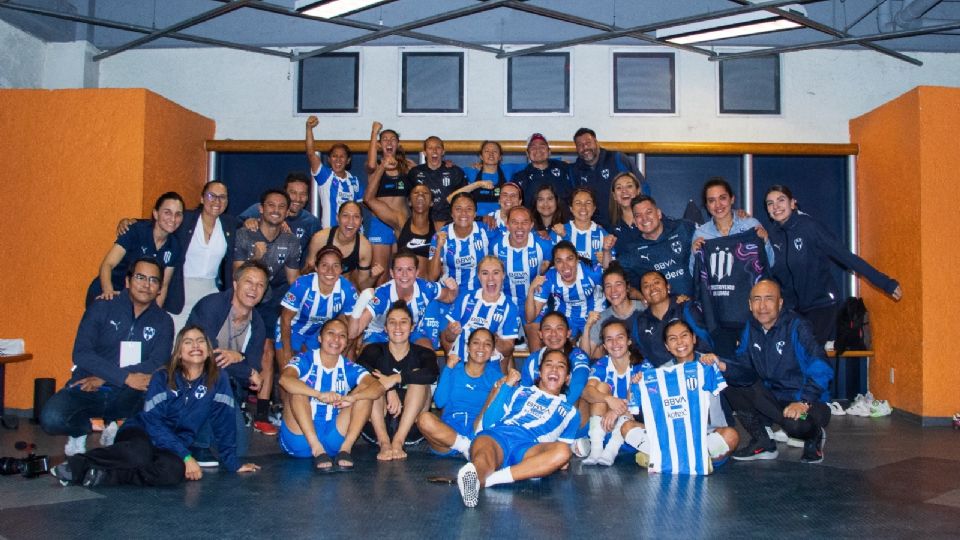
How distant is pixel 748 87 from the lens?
28.7ft

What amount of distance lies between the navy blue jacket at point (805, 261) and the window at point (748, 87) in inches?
131

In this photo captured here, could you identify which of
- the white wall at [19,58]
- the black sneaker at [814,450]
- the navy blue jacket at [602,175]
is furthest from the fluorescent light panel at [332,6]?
the black sneaker at [814,450]

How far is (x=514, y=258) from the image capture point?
635 centimetres

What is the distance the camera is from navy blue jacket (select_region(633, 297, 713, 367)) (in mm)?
5199

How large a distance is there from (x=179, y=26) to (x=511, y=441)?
5632 millimetres

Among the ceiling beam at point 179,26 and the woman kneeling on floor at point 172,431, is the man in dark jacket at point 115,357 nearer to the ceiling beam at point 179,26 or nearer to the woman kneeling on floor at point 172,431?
the woman kneeling on floor at point 172,431

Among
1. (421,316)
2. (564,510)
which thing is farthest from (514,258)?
(564,510)

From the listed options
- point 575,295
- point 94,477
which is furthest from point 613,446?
point 94,477

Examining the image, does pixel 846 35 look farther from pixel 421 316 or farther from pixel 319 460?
pixel 319 460

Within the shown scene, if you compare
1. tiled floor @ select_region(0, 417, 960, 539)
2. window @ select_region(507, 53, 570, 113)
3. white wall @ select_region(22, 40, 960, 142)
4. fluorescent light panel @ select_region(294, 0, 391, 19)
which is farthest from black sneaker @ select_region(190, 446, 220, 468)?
window @ select_region(507, 53, 570, 113)

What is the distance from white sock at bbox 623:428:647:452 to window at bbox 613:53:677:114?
4711mm

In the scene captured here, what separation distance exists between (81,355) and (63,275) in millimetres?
2445

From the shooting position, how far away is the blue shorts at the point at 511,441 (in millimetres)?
4496

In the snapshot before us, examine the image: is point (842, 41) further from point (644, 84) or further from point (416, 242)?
point (416, 242)
